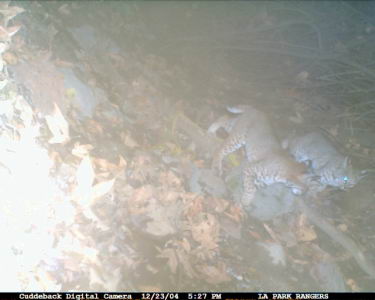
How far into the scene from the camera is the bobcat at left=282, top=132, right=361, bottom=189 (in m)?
4.66

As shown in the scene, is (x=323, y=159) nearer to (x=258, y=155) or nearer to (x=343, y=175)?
(x=343, y=175)

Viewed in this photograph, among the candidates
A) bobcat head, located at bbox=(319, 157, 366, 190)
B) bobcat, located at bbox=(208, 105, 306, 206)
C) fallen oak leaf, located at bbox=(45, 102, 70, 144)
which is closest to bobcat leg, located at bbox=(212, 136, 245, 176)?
bobcat, located at bbox=(208, 105, 306, 206)

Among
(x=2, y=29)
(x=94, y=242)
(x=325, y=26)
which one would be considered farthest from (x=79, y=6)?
(x=325, y=26)

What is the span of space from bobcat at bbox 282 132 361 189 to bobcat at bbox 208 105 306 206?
58 centimetres

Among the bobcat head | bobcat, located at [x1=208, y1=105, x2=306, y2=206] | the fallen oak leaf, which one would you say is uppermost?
the fallen oak leaf

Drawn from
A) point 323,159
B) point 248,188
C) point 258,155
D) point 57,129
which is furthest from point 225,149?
point 57,129

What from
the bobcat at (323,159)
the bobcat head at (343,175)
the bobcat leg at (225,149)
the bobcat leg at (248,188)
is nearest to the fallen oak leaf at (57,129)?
the bobcat leg at (225,149)

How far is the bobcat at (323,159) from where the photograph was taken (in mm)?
4664

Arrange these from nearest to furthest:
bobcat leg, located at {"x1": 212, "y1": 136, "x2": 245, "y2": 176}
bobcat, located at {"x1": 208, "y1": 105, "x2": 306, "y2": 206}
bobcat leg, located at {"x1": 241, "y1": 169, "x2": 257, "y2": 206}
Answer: bobcat, located at {"x1": 208, "y1": 105, "x2": 306, "y2": 206}
bobcat leg, located at {"x1": 241, "y1": 169, "x2": 257, "y2": 206}
bobcat leg, located at {"x1": 212, "y1": 136, "x2": 245, "y2": 176}

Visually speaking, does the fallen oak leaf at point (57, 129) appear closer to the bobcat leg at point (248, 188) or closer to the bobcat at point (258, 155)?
the bobcat at point (258, 155)

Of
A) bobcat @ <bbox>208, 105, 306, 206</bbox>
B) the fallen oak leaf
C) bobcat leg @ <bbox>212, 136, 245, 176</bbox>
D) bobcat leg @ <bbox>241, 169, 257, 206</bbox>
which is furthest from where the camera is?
bobcat leg @ <bbox>212, 136, 245, 176</bbox>

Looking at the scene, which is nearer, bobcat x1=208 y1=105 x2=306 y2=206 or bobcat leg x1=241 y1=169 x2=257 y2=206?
bobcat x1=208 y1=105 x2=306 y2=206

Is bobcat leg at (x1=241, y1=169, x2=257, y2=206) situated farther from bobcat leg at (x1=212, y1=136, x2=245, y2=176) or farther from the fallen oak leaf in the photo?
the fallen oak leaf

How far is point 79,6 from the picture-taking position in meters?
6.43
